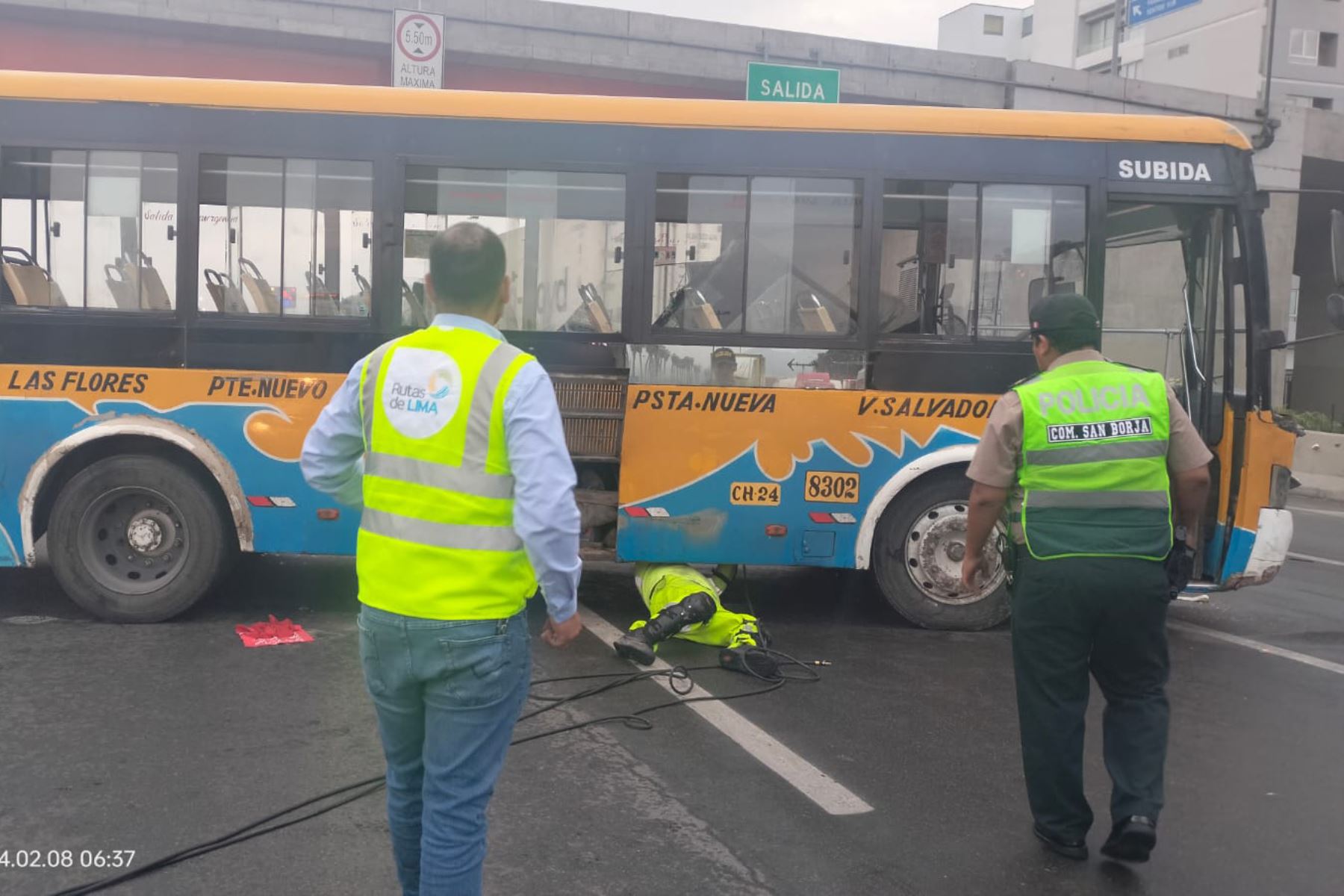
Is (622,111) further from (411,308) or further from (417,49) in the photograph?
(417,49)

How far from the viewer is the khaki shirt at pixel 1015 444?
426 cm

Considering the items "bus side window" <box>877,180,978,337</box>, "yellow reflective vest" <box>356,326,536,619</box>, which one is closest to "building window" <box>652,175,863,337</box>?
"bus side window" <box>877,180,978,337</box>

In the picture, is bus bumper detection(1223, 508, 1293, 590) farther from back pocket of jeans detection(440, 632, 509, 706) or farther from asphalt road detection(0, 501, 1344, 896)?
back pocket of jeans detection(440, 632, 509, 706)

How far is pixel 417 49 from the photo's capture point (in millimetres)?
13188

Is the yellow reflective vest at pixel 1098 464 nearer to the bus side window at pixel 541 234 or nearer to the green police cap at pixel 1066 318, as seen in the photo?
the green police cap at pixel 1066 318

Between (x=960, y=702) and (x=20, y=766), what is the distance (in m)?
4.20

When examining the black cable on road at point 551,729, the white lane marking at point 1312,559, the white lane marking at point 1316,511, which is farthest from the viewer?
the white lane marking at point 1316,511

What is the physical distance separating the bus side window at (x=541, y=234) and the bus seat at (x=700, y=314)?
1.40 feet

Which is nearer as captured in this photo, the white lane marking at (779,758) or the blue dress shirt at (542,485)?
the blue dress shirt at (542,485)

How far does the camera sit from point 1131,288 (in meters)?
8.05

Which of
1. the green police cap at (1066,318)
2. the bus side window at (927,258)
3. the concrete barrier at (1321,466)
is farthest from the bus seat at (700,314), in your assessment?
the concrete barrier at (1321,466)

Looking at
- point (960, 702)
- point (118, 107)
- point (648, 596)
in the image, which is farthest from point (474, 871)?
point (118, 107)

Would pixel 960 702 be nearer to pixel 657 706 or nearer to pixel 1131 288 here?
pixel 657 706

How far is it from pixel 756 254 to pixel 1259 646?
13.2 feet
